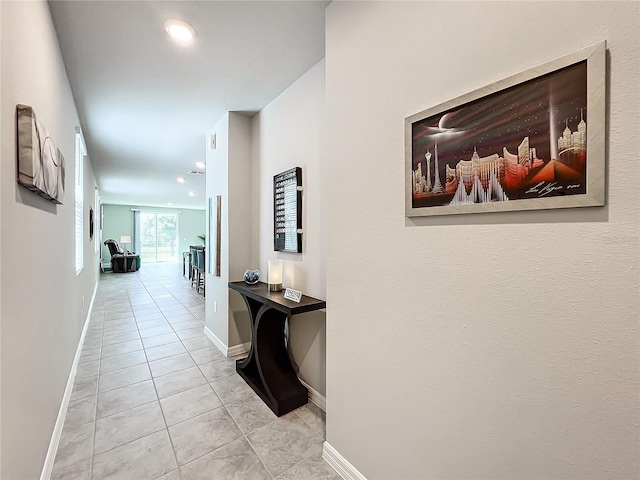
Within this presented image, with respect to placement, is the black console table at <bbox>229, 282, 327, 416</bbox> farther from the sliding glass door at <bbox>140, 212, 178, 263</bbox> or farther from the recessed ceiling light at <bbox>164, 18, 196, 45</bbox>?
the sliding glass door at <bbox>140, 212, 178, 263</bbox>

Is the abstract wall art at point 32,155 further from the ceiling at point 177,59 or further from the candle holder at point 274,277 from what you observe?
the candle holder at point 274,277

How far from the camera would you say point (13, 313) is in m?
1.08

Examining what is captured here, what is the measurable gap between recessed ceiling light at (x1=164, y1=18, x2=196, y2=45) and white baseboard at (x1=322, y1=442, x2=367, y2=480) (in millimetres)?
2601

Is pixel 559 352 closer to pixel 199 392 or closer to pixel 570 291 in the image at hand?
pixel 570 291

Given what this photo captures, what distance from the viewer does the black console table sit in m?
2.11

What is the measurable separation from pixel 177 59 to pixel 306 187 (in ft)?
4.24

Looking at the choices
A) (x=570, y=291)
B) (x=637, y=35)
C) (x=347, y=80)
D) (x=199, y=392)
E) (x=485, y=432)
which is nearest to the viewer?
(x=637, y=35)

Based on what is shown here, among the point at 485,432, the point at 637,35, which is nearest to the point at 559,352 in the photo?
the point at 485,432

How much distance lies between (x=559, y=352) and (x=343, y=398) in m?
1.06

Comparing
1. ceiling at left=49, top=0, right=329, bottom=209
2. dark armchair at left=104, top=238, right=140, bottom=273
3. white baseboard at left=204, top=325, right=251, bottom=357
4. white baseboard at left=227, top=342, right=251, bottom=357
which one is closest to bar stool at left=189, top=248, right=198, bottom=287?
ceiling at left=49, top=0, right=329, bottom=209

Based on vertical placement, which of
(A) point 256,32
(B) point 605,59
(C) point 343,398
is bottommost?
(C) point 343,398

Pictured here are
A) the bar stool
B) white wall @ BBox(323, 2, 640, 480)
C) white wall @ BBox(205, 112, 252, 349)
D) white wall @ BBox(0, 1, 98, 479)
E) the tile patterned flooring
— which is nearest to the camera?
white wall @ BBox(323, 2, 640, 480)

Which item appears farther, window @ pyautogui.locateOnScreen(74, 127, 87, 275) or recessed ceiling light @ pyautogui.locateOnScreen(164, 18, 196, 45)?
window @ pyautogui.locateOnScreen(74, 127, 87, 275)

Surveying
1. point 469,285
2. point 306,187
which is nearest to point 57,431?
point 306,187
